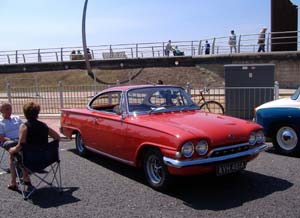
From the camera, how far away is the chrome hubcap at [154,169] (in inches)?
232

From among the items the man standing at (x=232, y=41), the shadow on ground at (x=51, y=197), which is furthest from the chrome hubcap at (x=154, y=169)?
the man standing at (x=232, y=41)

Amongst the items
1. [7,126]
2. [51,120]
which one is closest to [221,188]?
[7,126]

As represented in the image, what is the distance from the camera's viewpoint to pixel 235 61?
28.6 metres

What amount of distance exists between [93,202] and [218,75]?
1005 inches

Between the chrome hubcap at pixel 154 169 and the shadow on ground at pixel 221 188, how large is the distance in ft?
0.81

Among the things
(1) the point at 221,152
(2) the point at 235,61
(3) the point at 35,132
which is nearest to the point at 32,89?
(3) the point at 35,132

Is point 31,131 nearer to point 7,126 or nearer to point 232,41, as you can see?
point 7,126

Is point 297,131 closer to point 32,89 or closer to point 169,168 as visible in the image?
point 169,168

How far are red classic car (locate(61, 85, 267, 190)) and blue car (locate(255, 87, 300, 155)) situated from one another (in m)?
1.85

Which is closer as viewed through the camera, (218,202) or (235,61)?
(218,202)

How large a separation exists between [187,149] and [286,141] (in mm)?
3407

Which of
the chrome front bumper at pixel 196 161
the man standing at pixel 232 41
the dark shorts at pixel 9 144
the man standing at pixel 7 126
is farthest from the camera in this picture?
the man standing at pixel 232 41

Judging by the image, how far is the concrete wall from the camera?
26.1 metres

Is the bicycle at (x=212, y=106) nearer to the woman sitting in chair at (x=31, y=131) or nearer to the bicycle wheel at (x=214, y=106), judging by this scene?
the bicycle wheel at (x=214, y=106)
